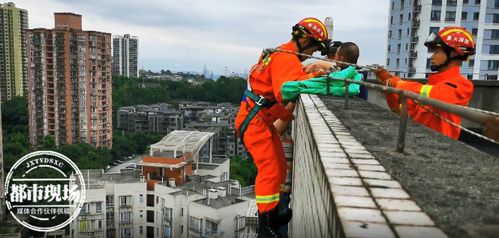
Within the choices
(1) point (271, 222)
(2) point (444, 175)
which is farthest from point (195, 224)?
(2) point (444, 175)

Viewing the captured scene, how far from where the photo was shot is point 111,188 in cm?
2930

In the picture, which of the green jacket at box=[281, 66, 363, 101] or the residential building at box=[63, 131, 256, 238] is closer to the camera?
the green jacket at box=[281, 66, 363, 101]

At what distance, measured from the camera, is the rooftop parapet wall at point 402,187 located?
1.38 metres

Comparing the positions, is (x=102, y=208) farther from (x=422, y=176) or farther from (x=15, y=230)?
(x=422, y=176)

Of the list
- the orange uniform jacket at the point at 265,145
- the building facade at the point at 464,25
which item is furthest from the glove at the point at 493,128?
the building facade at the point at 464,25

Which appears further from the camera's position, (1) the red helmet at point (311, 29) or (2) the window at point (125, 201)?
(2) the window at point (125, 201)

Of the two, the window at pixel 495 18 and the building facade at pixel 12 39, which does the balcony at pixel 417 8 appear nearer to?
the window at pixel 495 18

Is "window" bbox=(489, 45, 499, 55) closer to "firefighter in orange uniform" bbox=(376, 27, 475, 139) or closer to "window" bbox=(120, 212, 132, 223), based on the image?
"window" bbox=(120, 212, 132, 223)

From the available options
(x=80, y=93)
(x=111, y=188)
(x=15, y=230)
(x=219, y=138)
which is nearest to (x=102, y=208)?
(x=111, y=188)

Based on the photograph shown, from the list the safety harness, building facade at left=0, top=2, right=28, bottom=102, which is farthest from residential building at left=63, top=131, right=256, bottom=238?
building facade at left=0, top=2, right=28, bottom=102

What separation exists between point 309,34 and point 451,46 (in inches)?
48.9

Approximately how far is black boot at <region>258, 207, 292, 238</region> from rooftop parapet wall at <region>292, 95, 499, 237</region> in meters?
1.63

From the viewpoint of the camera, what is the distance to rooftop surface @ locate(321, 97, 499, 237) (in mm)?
1431

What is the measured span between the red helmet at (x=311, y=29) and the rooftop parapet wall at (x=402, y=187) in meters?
1.29
